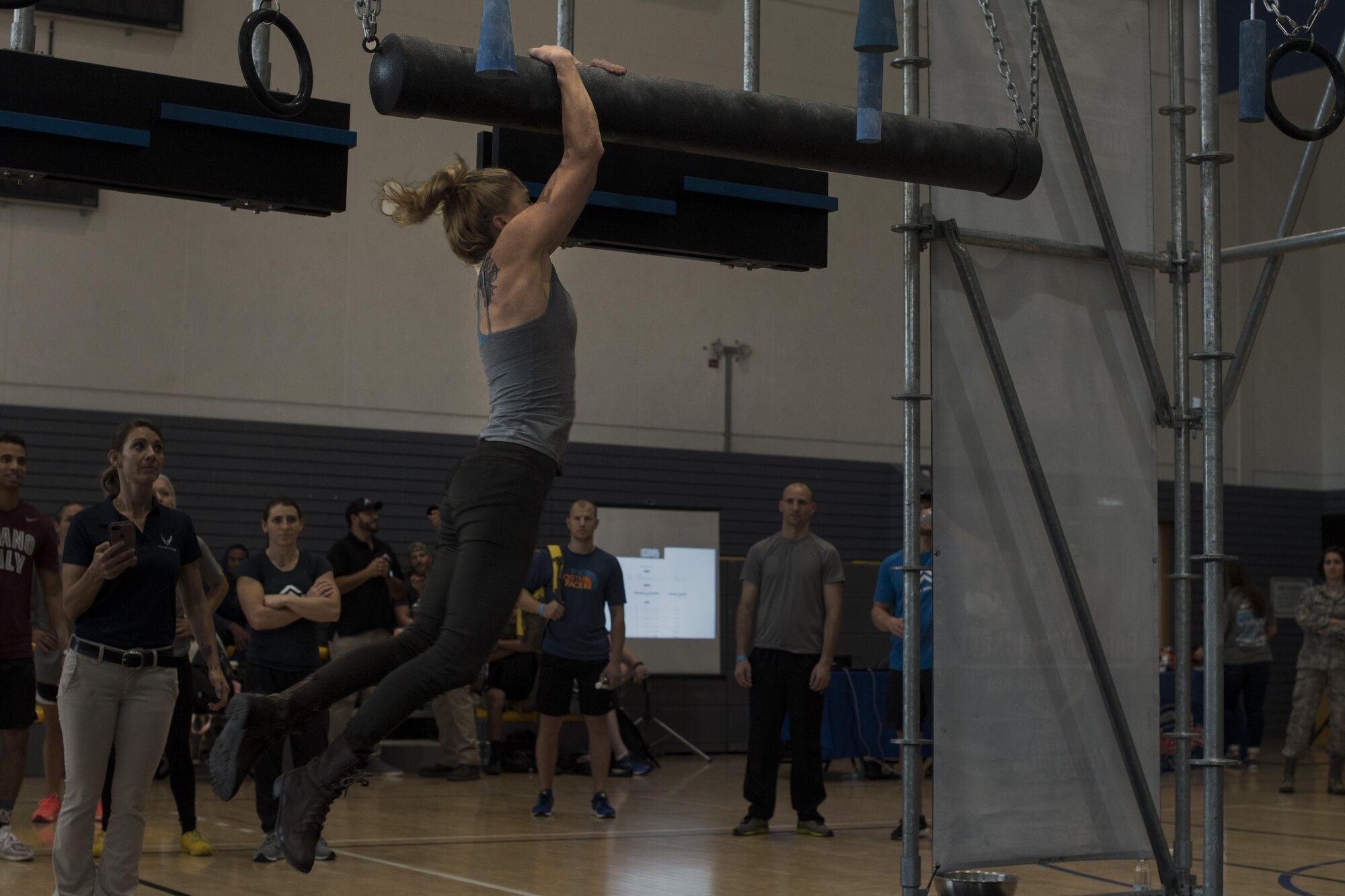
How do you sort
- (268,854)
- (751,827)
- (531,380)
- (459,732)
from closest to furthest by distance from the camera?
(531,380) < (268,854) < (751,827) < (459,732)

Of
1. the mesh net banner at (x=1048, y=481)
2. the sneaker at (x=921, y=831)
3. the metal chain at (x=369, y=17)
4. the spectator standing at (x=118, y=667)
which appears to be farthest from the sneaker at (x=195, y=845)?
the metal chain at (x=369, y=17)

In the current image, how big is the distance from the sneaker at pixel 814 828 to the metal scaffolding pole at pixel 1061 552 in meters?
2.78

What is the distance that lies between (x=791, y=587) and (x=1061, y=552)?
3006 millimetres

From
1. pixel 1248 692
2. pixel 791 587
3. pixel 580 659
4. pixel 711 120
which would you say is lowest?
pixel 1248 692

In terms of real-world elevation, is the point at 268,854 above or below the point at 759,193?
below

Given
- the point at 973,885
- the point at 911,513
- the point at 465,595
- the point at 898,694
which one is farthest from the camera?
Answer: the point at 898,694

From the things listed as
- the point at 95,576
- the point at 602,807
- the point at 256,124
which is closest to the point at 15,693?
the point at 95,576

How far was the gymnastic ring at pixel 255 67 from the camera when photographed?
3361 mm

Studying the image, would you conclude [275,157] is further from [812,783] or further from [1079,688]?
[812,783]

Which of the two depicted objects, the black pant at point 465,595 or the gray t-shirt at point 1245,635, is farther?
the gray t-shirt at point 1245,635

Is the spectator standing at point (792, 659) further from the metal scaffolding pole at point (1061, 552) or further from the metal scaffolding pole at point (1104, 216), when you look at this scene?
the metal scaffolding pole at point (1104, 216)

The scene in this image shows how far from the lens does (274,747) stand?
638cm

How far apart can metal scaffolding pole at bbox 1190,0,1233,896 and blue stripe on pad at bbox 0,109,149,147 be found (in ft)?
10.6

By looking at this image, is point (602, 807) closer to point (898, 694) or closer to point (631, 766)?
point (898, 694)
